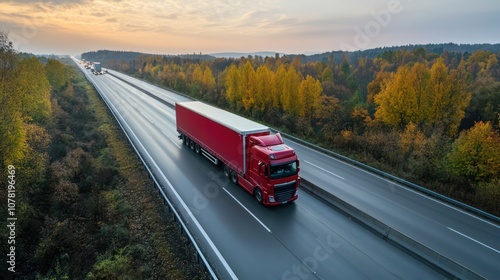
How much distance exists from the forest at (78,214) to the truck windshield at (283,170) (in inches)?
227

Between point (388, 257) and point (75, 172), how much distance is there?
63.8ft

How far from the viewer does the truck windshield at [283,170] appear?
15102 millimetres

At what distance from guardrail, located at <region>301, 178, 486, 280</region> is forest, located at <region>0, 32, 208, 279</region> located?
8749 millimetres

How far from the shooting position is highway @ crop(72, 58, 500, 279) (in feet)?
37.2

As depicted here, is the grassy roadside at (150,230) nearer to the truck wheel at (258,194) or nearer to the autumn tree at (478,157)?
the truck wheel at (258,194)

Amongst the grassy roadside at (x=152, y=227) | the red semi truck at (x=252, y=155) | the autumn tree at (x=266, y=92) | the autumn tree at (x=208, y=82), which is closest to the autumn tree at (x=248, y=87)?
the autumn tree at (x=266, y=92)

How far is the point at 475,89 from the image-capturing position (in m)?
48.0

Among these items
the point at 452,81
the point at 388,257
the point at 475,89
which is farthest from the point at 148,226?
the point at 475,89

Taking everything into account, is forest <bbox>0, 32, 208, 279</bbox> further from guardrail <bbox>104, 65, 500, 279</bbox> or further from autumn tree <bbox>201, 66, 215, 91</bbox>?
autumn tree <bbox>201, 66, 215, 91</bbox>

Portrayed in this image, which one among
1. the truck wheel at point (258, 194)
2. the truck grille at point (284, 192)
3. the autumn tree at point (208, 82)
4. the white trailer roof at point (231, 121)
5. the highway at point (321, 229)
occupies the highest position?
the autumn tree at point (208, 82)

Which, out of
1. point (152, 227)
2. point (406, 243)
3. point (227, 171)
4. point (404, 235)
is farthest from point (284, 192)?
point (152, 227)

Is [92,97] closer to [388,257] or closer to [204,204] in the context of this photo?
[204,204]

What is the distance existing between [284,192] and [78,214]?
11.5m

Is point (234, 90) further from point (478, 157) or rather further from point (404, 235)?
point (404, 235)
